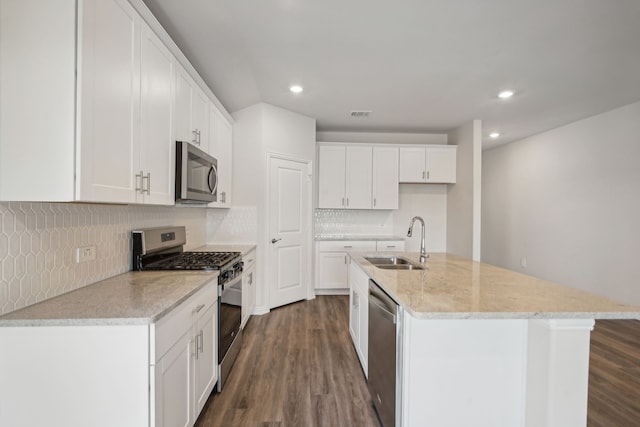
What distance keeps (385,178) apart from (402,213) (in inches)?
30.0

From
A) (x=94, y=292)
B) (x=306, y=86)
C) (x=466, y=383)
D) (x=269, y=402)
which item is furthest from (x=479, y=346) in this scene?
(x=306, y=86)

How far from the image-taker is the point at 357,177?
458 centimetres

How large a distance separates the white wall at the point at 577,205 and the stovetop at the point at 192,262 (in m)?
4.53

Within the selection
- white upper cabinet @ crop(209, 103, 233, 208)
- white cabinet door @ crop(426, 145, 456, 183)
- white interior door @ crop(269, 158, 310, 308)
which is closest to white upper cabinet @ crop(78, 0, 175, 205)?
white upper cabinet @ crop(209, 103, 233, 208)

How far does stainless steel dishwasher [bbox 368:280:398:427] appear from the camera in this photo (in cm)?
148

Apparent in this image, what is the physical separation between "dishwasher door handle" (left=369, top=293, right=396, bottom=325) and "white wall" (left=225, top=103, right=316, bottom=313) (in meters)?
2.00

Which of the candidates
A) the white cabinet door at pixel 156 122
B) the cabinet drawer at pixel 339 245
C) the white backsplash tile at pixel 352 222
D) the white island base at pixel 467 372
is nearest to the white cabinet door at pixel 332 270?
the cabinet drawer at pixel 339 245

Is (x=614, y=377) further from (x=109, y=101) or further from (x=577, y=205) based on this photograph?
(x=109, y=101)

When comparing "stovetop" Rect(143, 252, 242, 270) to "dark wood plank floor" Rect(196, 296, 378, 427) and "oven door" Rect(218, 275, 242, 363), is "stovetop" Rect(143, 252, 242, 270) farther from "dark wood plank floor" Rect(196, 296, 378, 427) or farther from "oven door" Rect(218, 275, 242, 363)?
"dark wood plank floor" Rect(196, 296, 378, 427)

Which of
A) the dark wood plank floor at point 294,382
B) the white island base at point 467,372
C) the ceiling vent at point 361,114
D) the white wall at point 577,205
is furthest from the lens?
the ceiling vent at point 361,114

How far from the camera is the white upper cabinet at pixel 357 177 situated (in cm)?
454

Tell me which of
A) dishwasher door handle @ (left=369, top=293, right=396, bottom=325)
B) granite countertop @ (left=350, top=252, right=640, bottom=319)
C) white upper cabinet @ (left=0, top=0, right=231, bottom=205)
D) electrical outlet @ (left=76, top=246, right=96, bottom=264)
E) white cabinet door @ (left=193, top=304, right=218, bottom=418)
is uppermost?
white upper cabinet @ (left=0, top=0, right=231, bottom=205)

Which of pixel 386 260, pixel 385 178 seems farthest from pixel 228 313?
pixel 385 178

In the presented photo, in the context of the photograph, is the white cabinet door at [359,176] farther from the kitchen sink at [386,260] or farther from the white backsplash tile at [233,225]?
the kitchen sink at [386,260]
